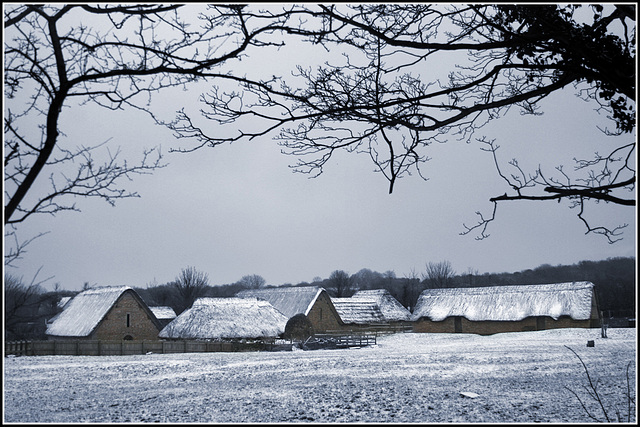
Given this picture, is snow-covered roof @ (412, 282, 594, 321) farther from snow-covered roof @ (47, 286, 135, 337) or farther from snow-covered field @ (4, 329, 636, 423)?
snow-covered roof @ (47, 286, 135, 337)

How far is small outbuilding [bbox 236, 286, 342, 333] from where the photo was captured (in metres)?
48.0

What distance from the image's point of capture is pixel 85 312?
40469 mm

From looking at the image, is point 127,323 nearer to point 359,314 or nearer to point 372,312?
point 359,314

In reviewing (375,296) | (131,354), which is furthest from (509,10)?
(375,296)

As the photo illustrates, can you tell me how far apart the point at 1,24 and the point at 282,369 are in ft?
59.5

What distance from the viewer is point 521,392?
48.9ft

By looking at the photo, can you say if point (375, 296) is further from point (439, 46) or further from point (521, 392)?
point (439, 46)

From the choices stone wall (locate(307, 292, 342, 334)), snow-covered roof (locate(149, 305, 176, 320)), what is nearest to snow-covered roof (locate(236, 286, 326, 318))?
stone wall (locate(307, 292, 342, 334))

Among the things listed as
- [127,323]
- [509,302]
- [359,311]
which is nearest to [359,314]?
[359,311]

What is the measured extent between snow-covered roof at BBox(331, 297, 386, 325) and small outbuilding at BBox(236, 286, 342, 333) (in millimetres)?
1397

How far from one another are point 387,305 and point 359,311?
5629 millimetres

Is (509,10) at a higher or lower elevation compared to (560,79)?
higher

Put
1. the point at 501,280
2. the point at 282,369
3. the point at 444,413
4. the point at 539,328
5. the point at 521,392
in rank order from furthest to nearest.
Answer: the point at 501,280
the point at 539,328
the point at 282,369
the point at 521,392
the point at 444,413

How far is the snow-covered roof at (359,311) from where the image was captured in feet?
168
